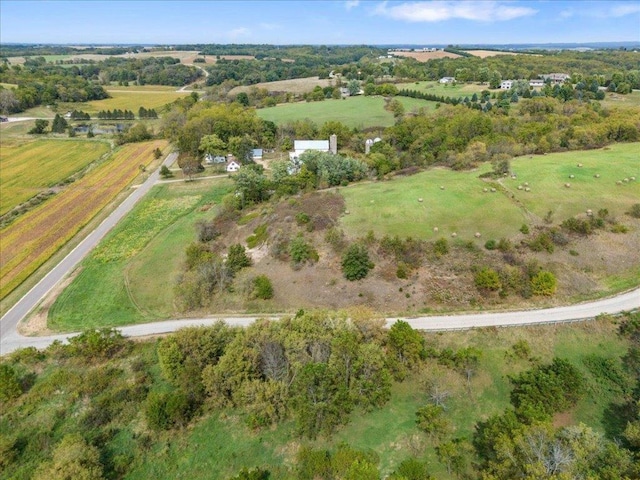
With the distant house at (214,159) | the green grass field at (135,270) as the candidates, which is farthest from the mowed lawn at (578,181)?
the distant house at (214,159)

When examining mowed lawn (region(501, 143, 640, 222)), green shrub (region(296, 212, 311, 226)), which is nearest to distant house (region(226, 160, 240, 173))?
green shrub (region(296, 212, 311, 226))

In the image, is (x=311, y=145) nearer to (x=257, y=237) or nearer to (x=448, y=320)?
(x=257, y=237)

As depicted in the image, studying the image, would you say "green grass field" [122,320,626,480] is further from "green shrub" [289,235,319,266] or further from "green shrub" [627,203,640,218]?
"green shrub" [627,203,640,218]

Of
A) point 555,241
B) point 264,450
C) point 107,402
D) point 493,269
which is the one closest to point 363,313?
point 264,450

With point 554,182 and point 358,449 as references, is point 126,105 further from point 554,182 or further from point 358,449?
point 358,449

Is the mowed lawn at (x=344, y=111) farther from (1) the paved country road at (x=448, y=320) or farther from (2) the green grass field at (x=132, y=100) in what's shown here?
(1) the paved country road at (x=448, y=320)
